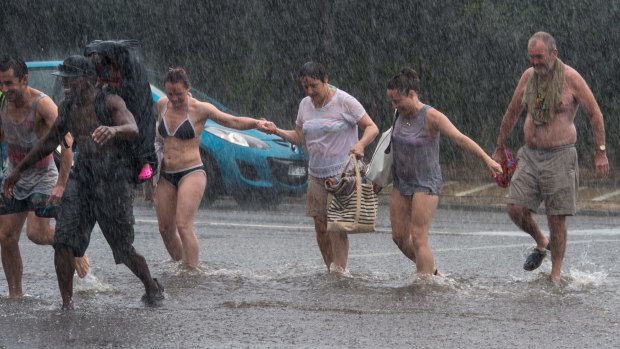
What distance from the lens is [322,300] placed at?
9008 millimetres

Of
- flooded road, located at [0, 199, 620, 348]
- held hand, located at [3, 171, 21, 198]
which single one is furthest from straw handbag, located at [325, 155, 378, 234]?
held hand, located at [3, 171, 21, 198]

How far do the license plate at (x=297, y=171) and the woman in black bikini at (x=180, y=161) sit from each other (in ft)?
19.7

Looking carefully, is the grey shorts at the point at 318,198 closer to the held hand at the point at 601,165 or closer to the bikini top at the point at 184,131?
the bikini top at the point at 184,131

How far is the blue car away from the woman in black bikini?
5716mm

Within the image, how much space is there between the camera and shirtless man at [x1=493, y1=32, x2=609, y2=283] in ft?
31.7

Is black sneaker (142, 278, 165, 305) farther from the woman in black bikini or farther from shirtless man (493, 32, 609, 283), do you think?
shirtless man (493, 32, 609, 283)

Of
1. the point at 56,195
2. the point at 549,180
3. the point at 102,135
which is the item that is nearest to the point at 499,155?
the point at 549,180

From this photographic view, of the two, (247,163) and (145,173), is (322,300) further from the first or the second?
(247,163)

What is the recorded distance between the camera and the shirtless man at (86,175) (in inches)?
322

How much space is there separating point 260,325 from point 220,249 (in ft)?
15.1

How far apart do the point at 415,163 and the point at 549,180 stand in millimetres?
1003

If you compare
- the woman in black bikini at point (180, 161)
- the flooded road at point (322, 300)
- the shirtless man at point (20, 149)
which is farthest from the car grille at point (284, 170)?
the shirtless man at point (20, 149)

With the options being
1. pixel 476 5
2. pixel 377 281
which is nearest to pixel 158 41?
pixel 476 5

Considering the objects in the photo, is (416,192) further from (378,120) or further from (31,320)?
(378,120)
